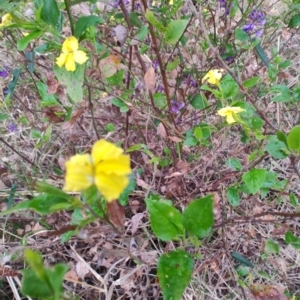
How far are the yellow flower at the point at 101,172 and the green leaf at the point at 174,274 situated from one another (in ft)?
0.72

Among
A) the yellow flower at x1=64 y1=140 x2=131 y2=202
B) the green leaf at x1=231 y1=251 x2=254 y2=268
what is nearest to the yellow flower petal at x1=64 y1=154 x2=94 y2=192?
the yellow flower at x1=64 y1=140 x2=131 y2=202

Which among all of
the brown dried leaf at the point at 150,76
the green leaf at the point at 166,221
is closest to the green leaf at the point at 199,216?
the green leaf at the point at 166,221

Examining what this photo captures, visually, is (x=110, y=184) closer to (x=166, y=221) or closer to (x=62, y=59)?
(x=166, y=221)

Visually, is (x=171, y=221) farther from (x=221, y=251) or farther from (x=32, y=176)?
(x=32, y=176)

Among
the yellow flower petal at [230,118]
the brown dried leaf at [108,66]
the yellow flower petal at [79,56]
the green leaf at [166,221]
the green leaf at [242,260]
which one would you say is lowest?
the green leaf at [242,260]

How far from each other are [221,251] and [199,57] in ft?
2.03

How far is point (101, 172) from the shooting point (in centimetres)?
Answer: 48

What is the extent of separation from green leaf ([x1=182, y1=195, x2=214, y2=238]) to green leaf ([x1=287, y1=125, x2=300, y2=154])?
0.19 meters

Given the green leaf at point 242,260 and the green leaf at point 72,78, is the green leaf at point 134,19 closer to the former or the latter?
the green leaf at point 72,78

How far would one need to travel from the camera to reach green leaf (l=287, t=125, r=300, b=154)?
730 mm

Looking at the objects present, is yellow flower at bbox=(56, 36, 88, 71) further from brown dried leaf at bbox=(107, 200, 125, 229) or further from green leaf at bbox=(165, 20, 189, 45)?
brown dried leaf at bbox=(107, 200, 125, 229)

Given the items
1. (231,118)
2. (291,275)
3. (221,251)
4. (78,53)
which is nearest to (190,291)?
(221,251)

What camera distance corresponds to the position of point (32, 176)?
4.35 ft

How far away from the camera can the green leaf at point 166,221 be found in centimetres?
A: 68
